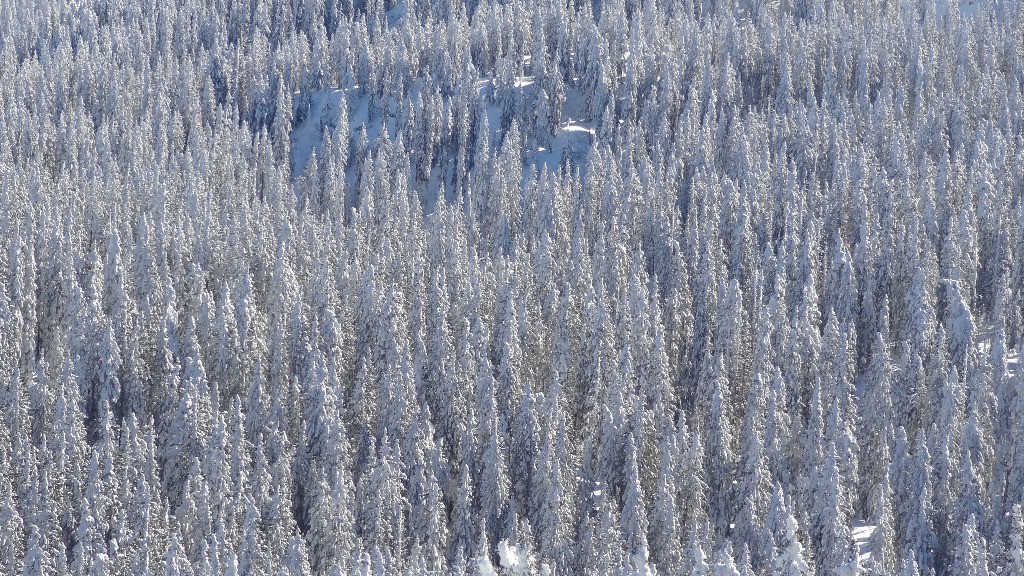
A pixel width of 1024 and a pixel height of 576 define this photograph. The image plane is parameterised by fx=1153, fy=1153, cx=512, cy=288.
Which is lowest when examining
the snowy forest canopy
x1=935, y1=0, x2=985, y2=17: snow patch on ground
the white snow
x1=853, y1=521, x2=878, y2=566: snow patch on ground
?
x1=853, y1=521, x2=878, y2=566: snow patch on ground

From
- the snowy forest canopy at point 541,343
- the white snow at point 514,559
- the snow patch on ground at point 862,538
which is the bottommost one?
the snow patch on ground at point 862,538

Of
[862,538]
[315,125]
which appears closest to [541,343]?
[862,538]

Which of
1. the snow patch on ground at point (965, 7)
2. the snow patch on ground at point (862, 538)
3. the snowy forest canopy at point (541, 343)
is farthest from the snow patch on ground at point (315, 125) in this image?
the snow patch on ground at point (862, 538)

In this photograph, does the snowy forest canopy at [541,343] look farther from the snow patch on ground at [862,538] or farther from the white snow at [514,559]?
the white snow at [514,559]

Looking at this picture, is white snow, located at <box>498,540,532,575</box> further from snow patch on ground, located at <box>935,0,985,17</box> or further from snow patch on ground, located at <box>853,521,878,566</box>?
snow patch on ground, located at <box>935,0,985,17</box>

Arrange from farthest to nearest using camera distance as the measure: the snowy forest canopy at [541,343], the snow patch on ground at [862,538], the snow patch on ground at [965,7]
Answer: the snow patch on ground at [965,7] < the snowy forest canopy at [541,343] < the snow patch on ground at [862,538]

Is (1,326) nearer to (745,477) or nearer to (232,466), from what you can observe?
(232,466)

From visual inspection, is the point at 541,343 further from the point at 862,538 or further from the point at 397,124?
the point at 397,124

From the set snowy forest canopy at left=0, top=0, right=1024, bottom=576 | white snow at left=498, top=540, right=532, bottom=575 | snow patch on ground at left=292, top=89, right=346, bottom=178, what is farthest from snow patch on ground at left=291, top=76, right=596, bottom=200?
white snow at left=498, top=540, right=532, bottom=575

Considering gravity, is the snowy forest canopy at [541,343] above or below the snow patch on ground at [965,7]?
below
